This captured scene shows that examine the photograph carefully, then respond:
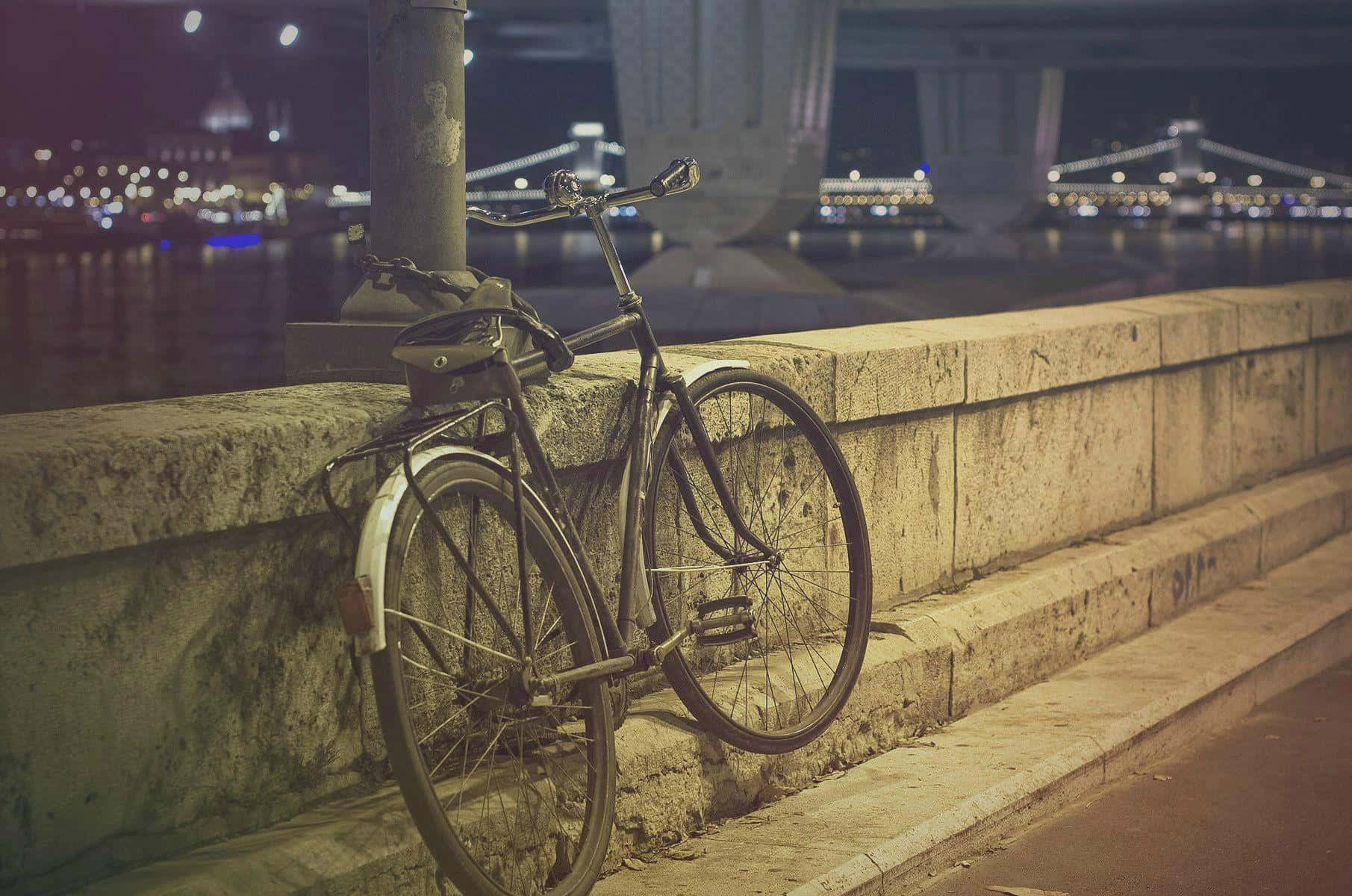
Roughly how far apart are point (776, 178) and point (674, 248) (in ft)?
7.21

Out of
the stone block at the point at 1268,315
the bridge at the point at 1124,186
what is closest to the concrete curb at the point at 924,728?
the stone block at the point at 1268,315

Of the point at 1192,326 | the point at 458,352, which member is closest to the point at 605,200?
the point at 458,352

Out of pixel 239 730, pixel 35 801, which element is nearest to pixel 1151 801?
pixel 239 730

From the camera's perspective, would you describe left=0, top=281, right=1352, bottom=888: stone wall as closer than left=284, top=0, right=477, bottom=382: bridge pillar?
Yes

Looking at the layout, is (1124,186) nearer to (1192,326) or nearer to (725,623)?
(1192,326)

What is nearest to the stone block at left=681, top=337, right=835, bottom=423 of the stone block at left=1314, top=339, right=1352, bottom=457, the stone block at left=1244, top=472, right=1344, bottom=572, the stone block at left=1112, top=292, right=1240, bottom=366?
the stone block at left=1112, top=292, right=1240, bottom=366

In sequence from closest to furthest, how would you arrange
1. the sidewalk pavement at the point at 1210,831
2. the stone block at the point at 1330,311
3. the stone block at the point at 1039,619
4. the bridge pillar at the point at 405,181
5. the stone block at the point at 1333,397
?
the sidewalk pavement at the point at 1210,831, the bridge pillar at the point at 405,181, the stone block at the point at 1039,619, the stone block at the point at 1330,311, the stone block at the point at 1333,397

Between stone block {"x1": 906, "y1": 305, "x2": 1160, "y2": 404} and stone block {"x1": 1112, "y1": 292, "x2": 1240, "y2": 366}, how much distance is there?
0.11 metres

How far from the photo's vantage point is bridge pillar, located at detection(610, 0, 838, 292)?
87.4 ft

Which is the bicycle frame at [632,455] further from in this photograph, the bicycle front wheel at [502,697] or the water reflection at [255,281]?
the water reflection at [255,281]

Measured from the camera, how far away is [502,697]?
386cm

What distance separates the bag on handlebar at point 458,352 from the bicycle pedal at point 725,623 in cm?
104

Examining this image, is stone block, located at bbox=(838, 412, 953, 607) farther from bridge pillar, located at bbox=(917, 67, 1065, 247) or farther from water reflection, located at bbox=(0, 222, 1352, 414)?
bridge pillar, located at bbox=(917, 67, 1065, 247)

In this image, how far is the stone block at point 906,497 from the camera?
18.4 feet
